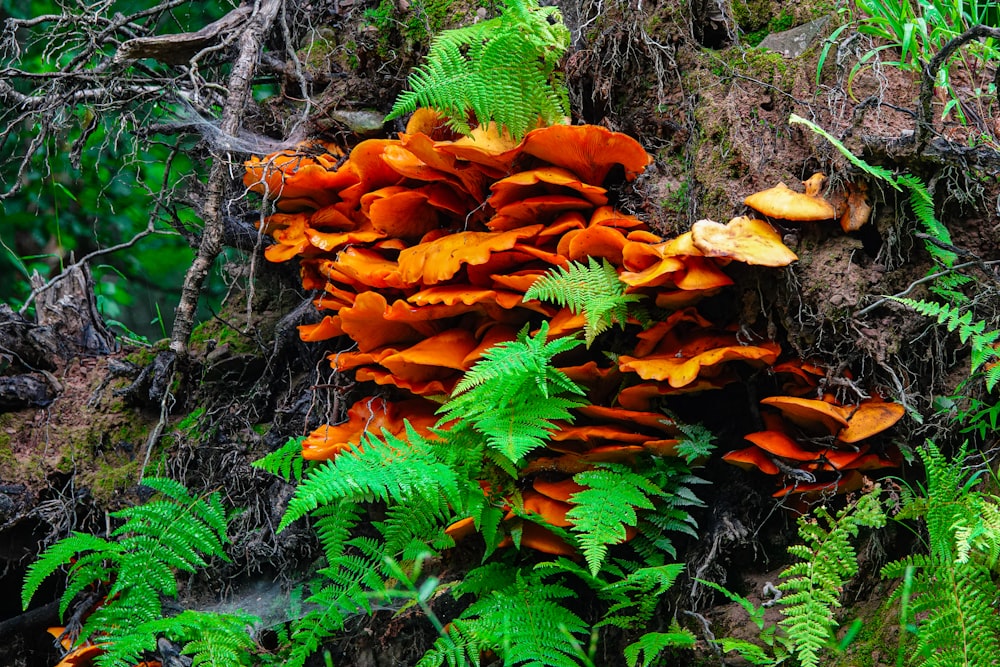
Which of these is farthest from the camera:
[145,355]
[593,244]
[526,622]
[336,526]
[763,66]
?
[145,355]

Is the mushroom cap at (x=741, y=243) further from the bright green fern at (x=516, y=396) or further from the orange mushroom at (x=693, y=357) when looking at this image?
the bright green fern at (x=516, y=396)

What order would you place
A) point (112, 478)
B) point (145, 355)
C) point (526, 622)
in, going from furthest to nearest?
1. point (145, 355)
2. point (112, 478)
3. point (526, 622)

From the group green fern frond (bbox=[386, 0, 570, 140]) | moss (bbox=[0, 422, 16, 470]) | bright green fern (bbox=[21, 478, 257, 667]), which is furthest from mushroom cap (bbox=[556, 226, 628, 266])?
moss (bbox=[0, 422, 16, 470])

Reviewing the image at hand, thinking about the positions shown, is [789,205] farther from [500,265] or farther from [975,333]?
[500,265]

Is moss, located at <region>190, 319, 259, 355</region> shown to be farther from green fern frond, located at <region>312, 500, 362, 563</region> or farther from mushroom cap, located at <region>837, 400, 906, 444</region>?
mushroom cap, located at <region>837, 400, 906, 444</region>

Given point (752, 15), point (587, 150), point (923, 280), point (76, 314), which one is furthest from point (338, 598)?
point (752, 15)

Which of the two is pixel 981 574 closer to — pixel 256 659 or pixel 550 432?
pixel 550 432
